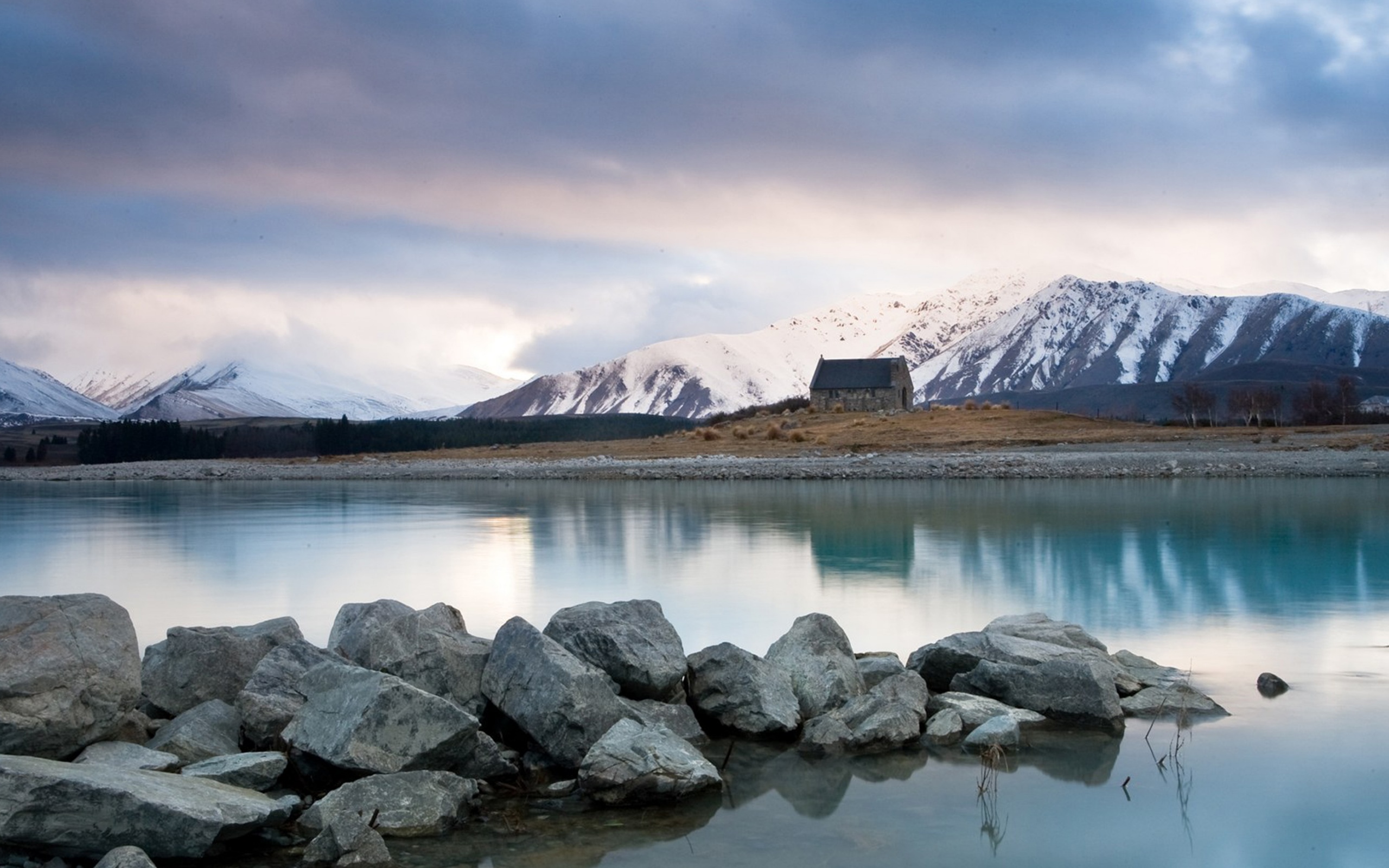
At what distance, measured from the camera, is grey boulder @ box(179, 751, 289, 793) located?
771 cm

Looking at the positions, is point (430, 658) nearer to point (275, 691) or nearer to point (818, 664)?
point (275, 691)

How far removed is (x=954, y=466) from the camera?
50.0m

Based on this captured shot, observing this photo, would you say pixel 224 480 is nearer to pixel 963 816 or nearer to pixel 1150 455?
pixel 1150 455

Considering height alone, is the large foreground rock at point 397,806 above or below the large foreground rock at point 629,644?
below

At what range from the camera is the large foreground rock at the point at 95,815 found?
6430mm

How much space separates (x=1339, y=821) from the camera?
7316mm

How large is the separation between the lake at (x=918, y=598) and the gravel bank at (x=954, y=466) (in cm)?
325

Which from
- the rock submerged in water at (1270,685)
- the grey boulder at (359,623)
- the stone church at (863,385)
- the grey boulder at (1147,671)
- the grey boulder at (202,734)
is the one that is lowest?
the rock submerged in water at (1270,685)

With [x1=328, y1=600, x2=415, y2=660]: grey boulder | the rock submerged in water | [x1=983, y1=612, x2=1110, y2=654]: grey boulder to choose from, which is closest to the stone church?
[x1=983, y1=612, x2=1110, y2=654]: grey boulder

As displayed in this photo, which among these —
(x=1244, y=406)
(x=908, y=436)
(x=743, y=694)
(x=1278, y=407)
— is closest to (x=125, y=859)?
(x=743, y=694)

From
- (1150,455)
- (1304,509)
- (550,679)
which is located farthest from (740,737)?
(1150,455)

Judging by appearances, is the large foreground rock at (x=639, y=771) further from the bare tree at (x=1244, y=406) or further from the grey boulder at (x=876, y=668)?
the bare tree at (x=1244, y=406)

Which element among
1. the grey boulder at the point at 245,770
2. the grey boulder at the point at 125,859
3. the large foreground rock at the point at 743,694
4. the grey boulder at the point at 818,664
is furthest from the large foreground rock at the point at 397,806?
the grey boulder at the point at 818,664

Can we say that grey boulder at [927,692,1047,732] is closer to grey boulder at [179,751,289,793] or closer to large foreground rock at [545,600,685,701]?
large foreground rock at [545,600,685,701]
